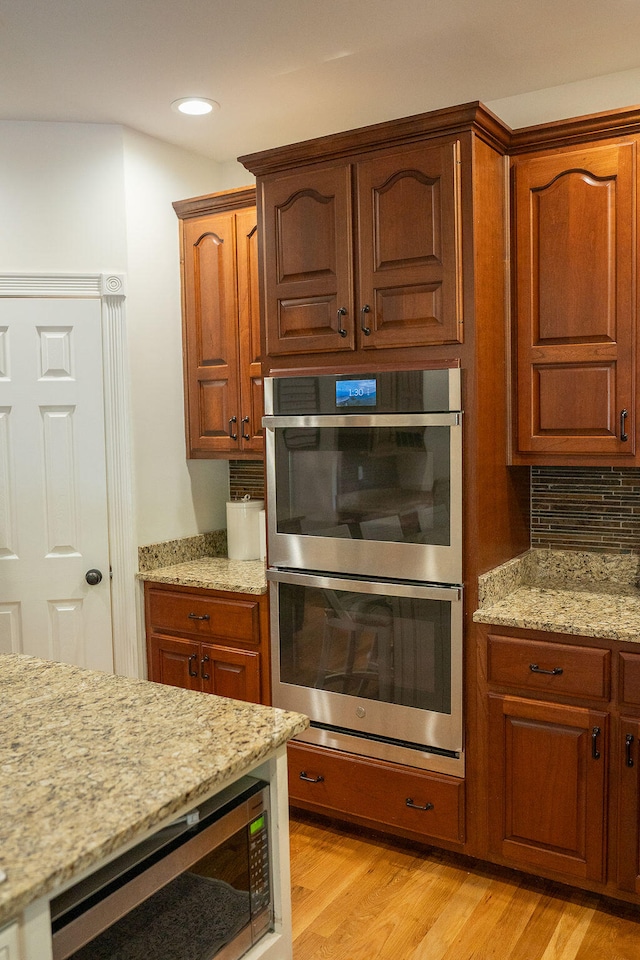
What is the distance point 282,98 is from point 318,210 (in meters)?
0.55

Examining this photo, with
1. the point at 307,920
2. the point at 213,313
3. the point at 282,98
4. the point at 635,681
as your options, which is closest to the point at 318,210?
the point at 282,98

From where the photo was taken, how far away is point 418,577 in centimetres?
266

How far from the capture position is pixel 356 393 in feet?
8.95

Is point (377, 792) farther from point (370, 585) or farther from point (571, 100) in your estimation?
point (571, 100)

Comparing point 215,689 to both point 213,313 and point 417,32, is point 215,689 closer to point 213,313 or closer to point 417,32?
point 213,313

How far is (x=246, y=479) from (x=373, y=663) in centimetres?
131

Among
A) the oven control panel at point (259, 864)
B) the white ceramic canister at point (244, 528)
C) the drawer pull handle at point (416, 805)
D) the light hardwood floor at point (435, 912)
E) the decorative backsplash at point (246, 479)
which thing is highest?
the decorative backsplash at point (246, 479)

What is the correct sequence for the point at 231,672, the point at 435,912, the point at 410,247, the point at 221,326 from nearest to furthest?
1. the point at 435,912
2. the point at 410,247
3. the point at 231,672
4. the point at 221,326

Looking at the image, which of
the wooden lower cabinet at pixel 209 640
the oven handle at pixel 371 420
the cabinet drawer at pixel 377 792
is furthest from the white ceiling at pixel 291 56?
the cabinet drawer at pixel 377 792

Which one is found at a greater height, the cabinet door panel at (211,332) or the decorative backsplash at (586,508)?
the cabinet door panel at (211,332)

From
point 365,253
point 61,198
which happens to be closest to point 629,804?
point 365,253

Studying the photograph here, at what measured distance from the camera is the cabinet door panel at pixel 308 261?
9.02 feet

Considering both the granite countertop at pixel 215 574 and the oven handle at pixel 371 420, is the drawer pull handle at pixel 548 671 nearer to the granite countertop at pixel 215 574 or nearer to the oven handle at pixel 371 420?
the oven handle at pixel 371 420

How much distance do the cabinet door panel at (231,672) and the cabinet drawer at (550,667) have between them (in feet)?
3.18
